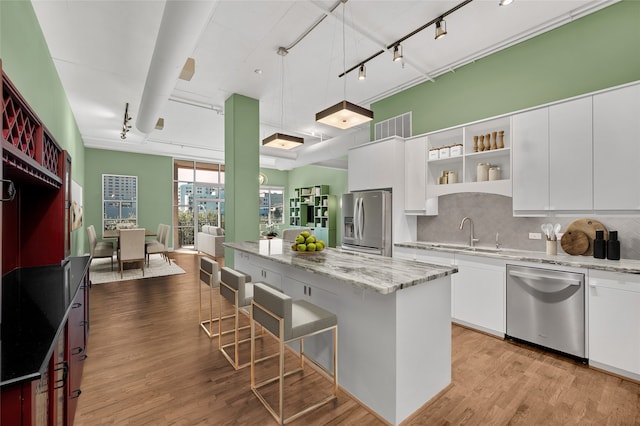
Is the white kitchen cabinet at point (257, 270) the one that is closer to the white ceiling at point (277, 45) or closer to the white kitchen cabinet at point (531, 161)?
the white ceiling at point (277, 45)

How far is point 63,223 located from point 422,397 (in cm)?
327

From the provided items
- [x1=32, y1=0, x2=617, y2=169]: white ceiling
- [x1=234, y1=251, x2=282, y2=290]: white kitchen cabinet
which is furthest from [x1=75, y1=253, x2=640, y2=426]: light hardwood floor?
[x1=32, y1=0, x2=617, y2=169]: white ceiling

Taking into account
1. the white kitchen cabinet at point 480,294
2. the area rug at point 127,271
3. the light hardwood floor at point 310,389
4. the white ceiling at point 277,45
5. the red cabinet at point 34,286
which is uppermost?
the white ceiling at point 277,45

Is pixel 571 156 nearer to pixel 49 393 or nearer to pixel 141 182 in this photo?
pixel 49 393

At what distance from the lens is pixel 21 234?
235 centimetres

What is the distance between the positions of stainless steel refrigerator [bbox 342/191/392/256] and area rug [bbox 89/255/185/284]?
13.7 ft

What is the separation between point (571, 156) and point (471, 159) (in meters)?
1.09

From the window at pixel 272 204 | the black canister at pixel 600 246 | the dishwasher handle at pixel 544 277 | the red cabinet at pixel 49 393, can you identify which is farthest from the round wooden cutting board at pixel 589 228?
the window at pixel 272 204

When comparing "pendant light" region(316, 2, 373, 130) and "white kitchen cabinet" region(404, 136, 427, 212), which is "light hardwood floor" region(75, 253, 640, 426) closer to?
"white kitchen cabinet" region(404, 136, 427, 212)

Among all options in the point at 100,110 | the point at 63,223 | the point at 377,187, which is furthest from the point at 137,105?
the point at 377,187

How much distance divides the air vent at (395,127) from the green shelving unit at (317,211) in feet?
17.8

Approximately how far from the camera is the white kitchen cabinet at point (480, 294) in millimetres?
3126

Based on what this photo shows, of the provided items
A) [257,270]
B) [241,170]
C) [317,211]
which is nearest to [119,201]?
[317,211]

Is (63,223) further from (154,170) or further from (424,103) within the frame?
(154,170)
